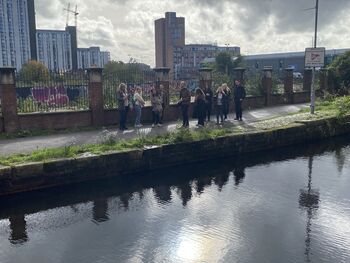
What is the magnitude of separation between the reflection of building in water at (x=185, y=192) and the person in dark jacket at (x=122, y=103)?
5.40 meters

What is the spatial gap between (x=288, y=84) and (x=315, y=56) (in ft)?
23.7

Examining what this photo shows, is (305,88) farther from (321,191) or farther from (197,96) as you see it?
(321,191)

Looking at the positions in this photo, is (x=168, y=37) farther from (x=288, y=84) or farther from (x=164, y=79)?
(x=164, y=79)

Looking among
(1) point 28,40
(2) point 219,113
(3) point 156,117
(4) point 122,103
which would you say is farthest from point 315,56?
(1) point 28,40

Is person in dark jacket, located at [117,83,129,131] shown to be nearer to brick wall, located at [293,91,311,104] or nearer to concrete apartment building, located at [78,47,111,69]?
brick wall, located at [293,91,311,104]

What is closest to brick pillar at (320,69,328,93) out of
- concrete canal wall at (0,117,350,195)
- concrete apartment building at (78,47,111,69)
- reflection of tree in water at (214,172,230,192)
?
concrete canal wall at (0,117,350,195)

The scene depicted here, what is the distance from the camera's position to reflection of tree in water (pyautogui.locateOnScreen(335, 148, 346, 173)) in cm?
1143

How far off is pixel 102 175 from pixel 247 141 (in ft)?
16.9

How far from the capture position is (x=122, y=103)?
1456 centimetres

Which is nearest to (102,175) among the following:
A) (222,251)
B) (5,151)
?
(5,151)

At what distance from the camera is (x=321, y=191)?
9227 millimetres

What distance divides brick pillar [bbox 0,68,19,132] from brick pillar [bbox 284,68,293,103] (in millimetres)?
16004

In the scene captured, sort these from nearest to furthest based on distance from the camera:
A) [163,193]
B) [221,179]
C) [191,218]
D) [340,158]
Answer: [191,218], [163,193], [221,179], [340,158]

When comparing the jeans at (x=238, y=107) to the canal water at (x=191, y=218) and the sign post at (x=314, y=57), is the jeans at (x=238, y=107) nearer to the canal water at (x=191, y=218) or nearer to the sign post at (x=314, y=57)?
the sign post at (x=314, y=57)
